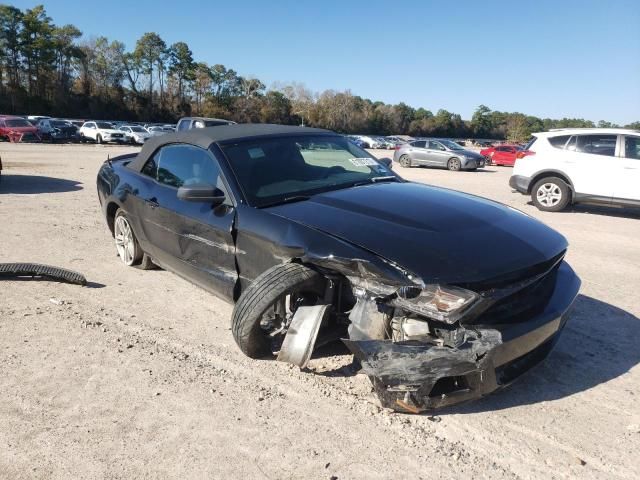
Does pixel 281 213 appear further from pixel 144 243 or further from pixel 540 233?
pixel 144 243

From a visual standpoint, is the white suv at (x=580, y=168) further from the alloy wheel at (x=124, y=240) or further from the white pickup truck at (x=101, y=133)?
the white pickup truck at (x=101, y=133)

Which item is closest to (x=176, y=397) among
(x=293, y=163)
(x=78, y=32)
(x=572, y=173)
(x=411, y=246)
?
(x=411, y=246)

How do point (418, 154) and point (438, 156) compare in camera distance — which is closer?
point (438, 156)

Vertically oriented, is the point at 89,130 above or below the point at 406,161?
above

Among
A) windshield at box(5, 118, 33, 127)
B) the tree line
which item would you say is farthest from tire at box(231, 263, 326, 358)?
the tree line

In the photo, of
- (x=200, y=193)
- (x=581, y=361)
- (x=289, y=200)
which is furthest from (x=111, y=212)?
(x=581, y=361)

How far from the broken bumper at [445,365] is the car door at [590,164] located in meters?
8.10

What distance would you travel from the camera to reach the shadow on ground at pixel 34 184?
9711mm

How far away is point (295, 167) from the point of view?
3.69 meters

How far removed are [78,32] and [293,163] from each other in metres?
79.0

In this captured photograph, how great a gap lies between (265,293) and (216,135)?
1663 millimetres

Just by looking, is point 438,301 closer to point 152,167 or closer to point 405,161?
point 152,167

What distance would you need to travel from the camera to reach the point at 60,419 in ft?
8.11

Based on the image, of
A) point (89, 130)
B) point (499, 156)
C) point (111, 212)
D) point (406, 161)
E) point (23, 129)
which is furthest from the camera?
point (89, 130)
